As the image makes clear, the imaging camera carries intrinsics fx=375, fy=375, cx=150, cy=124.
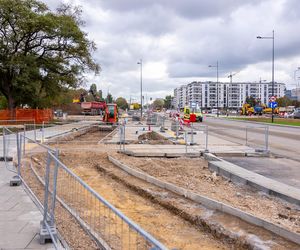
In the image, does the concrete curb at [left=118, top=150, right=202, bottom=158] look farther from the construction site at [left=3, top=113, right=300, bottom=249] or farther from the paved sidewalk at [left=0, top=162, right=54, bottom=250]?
the paved sidewalk at [left=0, top=162, right=54, bottom=250]

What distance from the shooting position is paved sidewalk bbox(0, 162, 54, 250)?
16.9 ft

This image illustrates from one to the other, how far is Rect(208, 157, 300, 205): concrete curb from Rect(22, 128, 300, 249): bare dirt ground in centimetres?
20

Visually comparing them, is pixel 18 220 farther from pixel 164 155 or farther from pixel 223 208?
pixel 164 155

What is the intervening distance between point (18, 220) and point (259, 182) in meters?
5.94

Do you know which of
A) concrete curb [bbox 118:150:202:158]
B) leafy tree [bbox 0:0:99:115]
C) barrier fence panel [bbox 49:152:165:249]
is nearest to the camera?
barrier fence panel [bbox 49:152:165:249]

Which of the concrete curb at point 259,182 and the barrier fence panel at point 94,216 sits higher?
the barrier fence panel at point 94,216

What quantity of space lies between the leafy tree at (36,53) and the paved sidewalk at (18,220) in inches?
1264

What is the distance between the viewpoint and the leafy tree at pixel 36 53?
3844 centimetres

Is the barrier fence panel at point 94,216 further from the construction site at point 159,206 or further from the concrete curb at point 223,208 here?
the concrete curb at point 223,208

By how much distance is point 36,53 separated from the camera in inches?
1699

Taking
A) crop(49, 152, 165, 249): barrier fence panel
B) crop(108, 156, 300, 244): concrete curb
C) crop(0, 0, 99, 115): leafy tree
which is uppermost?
crop(0, 0, 99, 115): leafy tree

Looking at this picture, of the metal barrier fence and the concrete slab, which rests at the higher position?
the metal barrier fence

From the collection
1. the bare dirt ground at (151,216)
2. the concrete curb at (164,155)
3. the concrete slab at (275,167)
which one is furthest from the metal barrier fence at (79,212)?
the concrete curb at (164,155)

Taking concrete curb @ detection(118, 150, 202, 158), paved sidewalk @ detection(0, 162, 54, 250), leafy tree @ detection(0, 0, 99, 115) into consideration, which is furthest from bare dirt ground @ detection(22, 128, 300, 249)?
leafy tree @ detection(0, 0, 99, 115)
